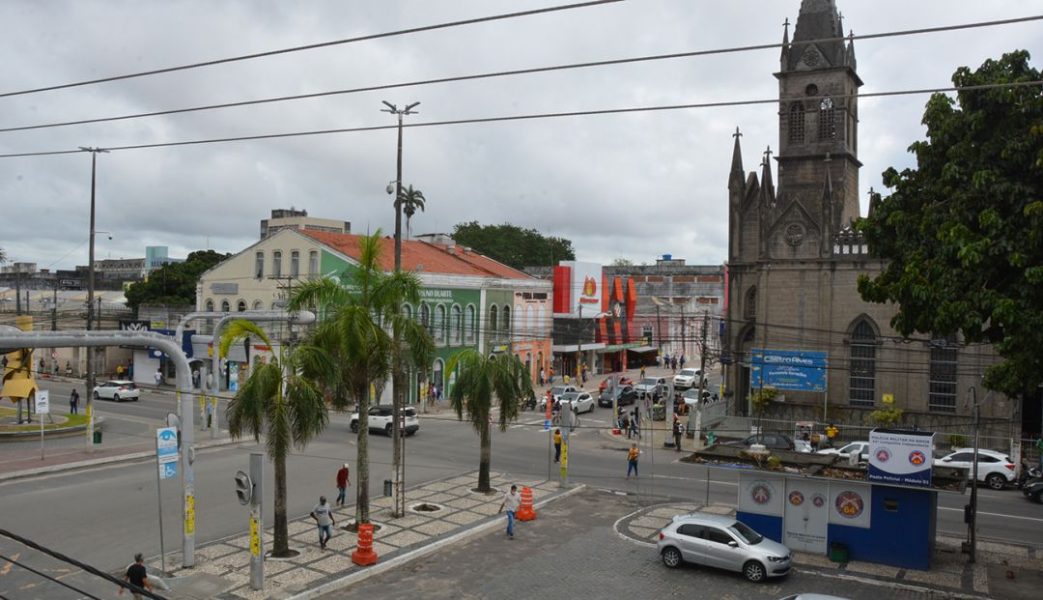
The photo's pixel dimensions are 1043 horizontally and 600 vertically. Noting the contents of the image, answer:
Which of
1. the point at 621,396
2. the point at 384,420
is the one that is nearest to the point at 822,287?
the point at 621,396

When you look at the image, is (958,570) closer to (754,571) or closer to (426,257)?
(754,571)

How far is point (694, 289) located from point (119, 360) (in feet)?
220

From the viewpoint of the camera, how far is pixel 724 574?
19.2 meters

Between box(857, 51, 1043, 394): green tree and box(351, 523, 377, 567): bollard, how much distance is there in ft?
42.8

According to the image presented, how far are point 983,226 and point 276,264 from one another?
42.4 metres

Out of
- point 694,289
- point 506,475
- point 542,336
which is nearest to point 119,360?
point 542,336

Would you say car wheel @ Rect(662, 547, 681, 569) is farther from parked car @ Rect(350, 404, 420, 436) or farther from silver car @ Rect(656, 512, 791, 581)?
parked car @ Rect(350, 404, 420, 436)

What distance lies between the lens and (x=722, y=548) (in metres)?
19.0

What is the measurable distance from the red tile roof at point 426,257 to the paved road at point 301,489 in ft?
44.0

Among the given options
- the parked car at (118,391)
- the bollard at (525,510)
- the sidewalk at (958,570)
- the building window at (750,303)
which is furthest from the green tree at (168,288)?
the sidewalk at (958,570)

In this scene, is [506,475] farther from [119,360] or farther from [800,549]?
[119,360]

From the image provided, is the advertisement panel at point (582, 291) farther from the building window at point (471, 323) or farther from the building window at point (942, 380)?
the building window at point (942, 380)

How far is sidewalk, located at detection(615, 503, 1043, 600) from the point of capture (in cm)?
1845

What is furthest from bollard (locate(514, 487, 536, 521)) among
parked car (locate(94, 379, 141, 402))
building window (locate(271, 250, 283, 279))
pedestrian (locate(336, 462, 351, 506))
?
parked car (locate(94, 379, 141, 402))
